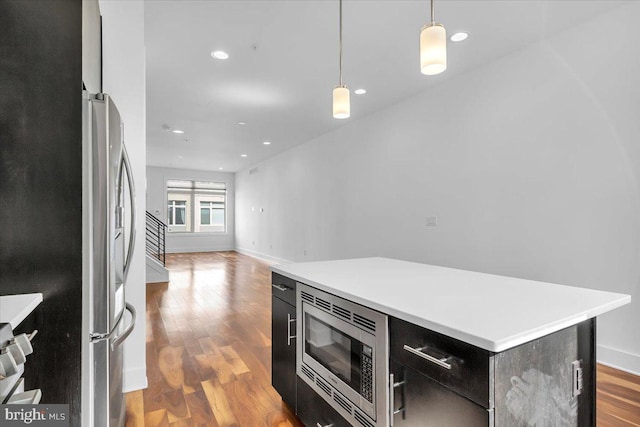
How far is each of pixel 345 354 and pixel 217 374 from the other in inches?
61.1

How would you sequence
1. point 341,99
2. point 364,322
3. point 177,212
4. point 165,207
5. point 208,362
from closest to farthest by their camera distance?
point 364,322 < point 341,99 < point 208,362 < point 165,207 < point 177,212

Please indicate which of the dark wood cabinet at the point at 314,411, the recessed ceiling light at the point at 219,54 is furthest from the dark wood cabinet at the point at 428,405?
the recessed ceiling light at the point at 219,54

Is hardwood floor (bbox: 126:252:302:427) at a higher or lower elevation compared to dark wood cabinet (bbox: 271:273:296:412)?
lower

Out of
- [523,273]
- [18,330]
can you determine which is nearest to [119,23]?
[18,330]

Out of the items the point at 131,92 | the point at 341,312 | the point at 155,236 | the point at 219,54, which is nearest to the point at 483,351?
the point at 341,312

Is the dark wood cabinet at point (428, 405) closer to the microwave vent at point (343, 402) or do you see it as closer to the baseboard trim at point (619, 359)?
the microwave vent at point (343, 402)

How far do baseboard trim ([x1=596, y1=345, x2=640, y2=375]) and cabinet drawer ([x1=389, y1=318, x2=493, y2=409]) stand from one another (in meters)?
2.56

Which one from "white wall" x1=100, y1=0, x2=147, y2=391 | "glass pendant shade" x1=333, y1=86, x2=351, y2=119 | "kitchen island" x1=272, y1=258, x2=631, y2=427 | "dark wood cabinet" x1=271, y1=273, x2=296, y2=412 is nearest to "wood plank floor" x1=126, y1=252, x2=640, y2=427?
"dark wood cabinet" x1=271, y1=273, x2=296, y2=412

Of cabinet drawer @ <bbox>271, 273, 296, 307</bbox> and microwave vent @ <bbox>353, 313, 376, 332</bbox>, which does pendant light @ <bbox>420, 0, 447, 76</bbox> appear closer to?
microwave vent @ <bbox>353, 313, 376, 332</bbox>

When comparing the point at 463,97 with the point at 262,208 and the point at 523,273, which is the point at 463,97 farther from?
the point at 262,208

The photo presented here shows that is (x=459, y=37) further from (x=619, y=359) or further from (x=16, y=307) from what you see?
(x=16, y=307)

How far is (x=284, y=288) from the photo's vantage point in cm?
203

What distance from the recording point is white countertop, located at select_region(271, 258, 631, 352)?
0.95m

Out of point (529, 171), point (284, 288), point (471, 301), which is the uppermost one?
point (529, 171)
